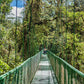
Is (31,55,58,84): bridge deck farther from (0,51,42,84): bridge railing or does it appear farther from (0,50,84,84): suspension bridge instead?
(0,51,42,84): bridge railing

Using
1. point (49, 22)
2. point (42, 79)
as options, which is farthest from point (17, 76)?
point (49, 22)

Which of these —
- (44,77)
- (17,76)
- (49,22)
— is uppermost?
(49,22)

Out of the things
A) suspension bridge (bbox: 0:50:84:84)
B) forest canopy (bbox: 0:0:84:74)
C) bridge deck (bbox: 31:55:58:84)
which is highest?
forest canopy (bbox: 0:0:84:74)

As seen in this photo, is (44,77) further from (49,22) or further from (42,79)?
(49,22)

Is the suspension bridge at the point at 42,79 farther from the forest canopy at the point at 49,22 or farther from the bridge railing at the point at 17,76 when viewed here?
the forest canopy at the point at 49,22

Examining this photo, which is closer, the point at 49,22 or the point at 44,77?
the point at 44,77

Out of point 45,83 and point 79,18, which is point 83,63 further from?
point 45,83

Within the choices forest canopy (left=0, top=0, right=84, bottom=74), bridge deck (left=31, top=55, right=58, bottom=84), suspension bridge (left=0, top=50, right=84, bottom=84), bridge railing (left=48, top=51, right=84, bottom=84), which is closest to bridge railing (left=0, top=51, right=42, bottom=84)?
suspension bridge (left=0, top=50, right=84, bottom=84)

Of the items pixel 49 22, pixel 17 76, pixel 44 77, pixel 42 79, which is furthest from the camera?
pixel 49 22

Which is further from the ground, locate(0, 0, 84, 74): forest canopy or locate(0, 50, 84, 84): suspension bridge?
locate(0, 0, 84, 74): forest canopy

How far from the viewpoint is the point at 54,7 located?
666 inches

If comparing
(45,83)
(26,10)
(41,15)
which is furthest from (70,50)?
(45,83)

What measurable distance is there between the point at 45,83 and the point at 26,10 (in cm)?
748

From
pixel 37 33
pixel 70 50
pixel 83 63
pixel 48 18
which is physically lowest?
pixel 83 63
